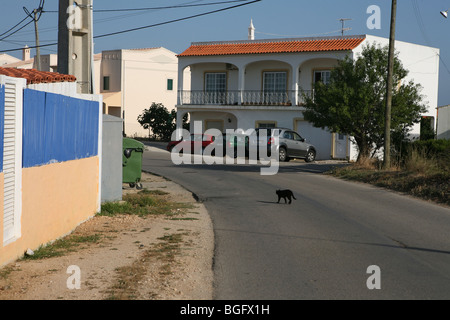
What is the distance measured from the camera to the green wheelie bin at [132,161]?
17.8 meters

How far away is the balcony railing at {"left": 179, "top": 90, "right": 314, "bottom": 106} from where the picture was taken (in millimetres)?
39750

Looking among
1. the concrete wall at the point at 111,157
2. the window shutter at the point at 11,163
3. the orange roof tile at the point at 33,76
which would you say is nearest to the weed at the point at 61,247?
the window shutter at the point at 11,163

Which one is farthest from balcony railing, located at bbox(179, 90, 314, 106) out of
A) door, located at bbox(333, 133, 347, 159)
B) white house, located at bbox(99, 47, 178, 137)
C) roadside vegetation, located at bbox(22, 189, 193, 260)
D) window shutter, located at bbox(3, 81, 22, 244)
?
window shutter, located at bbox(3, 81, 22, 244)

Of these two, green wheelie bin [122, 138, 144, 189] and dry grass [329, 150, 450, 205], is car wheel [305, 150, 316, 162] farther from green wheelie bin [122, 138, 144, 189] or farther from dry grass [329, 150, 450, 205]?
green wheelie bin [122, 138, 144, 189]

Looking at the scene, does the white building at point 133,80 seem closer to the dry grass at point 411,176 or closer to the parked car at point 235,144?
the parked car at point 235,144

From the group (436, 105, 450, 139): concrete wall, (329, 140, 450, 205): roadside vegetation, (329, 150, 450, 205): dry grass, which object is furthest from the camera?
(436, 105, 450, 139): concrete wall

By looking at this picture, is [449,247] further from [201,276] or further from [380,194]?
[380,194]

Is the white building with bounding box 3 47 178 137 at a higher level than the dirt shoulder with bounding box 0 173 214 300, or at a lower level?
higher

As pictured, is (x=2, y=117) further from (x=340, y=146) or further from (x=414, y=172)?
(x=340, y=146)

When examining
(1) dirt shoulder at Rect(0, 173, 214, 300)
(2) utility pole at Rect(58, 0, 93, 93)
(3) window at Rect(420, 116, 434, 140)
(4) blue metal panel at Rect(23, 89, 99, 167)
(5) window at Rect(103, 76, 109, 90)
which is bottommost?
(1) dirt shoulder at Rect(0, 173, 214, 300)

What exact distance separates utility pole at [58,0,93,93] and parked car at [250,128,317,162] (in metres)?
18.6

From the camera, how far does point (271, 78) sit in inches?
1635

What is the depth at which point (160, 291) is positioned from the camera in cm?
704

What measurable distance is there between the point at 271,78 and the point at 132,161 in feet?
81.3
